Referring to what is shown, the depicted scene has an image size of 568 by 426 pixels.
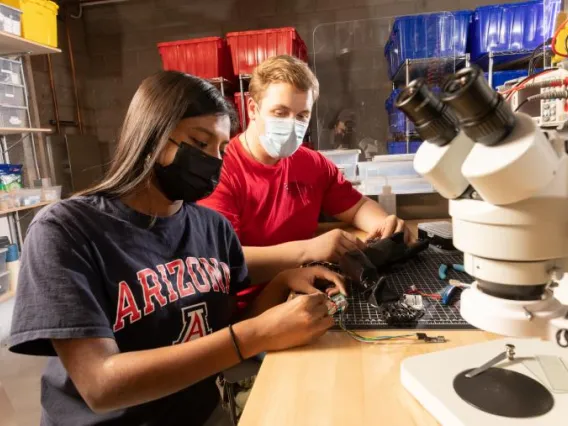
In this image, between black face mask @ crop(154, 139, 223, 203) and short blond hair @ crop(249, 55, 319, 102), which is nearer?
black face mask @ crop(154, 139, 223, 203)

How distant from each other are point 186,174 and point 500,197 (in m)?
0.70

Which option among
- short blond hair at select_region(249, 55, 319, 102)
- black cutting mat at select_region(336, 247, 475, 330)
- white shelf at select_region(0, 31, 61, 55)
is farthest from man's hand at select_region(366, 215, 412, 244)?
white shelf at select_region(0, 31, 61, 55)

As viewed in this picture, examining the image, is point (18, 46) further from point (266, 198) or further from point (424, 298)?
point (424, 298)

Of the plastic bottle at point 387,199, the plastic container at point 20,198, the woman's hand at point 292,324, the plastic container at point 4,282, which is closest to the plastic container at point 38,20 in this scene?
the plastic container at point 20,198

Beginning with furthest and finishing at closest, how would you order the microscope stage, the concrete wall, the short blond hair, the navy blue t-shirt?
the concrete wall
the short blond hair
the navy blue t-shirt
the microscope stage

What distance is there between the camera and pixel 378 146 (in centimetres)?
297

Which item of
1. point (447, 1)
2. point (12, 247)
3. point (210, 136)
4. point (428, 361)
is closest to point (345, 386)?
point (428, 361)

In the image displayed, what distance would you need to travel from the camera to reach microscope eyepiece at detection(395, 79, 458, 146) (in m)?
0.46

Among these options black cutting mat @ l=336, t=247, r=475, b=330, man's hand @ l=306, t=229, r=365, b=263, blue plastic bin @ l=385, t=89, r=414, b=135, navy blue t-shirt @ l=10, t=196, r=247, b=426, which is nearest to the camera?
navy blue t-shirt @ l=10, t=196, r=247, b=426

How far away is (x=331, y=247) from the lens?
1293 millimetres

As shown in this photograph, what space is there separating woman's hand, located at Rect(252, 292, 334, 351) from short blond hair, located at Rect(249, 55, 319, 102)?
0.91 meters

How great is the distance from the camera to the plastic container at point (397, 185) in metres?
2.24

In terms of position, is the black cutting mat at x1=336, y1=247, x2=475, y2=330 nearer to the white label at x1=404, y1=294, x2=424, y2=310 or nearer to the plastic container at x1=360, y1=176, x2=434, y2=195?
the white label at x1=404, y1=294, x2=424, y2=310

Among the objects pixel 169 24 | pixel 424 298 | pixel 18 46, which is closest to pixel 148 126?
pixel 424 298
